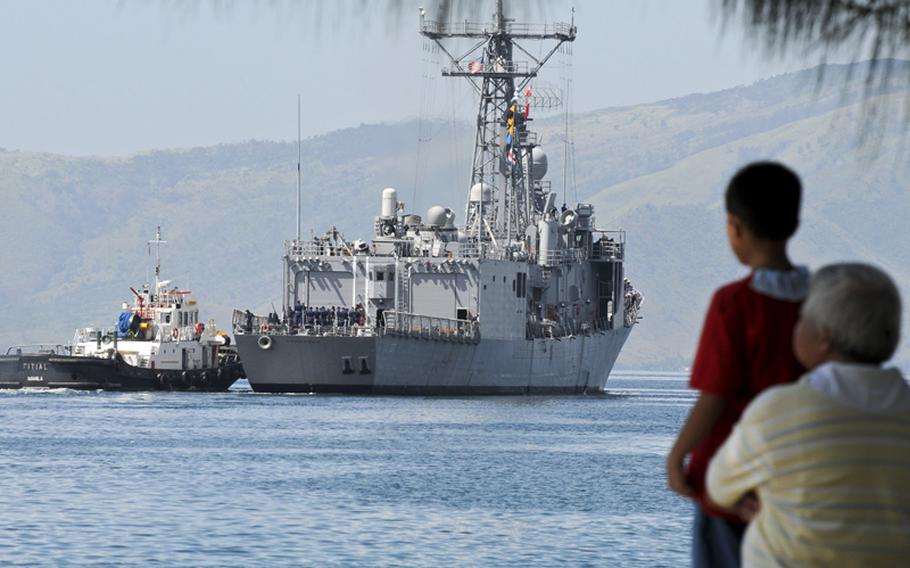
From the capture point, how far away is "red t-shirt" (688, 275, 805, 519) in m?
5.90

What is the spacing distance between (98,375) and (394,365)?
12.2 metres

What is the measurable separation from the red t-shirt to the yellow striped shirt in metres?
0.47

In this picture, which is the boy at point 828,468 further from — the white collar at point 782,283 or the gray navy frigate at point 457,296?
the gray navy frigate at point 457,296

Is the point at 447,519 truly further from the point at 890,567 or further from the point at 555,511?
the point at 890,567

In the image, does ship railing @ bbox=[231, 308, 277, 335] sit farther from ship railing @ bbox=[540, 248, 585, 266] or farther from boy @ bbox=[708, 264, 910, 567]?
boy @ bbox=[708, 264, 910, 567]

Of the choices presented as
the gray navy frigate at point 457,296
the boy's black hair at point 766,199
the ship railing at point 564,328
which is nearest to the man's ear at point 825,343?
the boy's black hair at point 766,199

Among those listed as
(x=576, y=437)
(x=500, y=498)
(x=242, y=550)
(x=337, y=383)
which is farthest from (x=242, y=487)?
(x=337, y=383)

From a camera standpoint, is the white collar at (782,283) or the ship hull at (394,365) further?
the ship hull at (394,365)

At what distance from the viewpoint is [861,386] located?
5.51m

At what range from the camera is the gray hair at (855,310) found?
18.3 ft

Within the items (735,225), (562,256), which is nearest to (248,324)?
(562,256)

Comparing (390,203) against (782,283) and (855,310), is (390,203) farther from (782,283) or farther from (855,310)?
(855,310)

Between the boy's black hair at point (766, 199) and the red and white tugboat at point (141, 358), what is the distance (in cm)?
6811

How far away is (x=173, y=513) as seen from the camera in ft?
99.7
